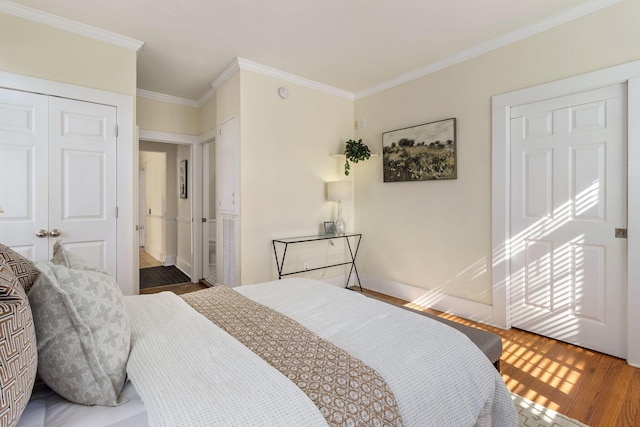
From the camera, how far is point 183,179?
512cm

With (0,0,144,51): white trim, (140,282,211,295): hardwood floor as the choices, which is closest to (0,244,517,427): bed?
(0,0,144,51): white trim

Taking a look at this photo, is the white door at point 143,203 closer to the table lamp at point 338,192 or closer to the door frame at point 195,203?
the door frame at point 195,203

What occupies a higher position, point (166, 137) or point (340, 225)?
point (166, 137)

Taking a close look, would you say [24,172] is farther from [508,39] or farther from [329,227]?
→ [508,39]

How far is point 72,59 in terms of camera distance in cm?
259

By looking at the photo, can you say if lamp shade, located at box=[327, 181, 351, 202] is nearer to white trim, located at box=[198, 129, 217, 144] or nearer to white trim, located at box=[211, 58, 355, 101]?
white trim, located at box=[211, 58, 355, 101]

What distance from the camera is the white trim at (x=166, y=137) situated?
401 centimetres

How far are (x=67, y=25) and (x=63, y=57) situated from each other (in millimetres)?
260

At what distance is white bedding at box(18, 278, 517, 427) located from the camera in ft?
2.66

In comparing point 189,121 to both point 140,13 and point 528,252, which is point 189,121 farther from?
point 528,252

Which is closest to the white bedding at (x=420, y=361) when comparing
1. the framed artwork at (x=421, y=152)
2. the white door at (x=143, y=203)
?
the framed artwork at (x=421, y=152)

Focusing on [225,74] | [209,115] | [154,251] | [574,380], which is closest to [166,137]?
[209,115]

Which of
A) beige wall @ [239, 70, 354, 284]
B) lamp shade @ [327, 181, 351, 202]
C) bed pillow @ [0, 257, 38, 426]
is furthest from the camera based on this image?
lamp shade @ [327, 181, 351, 202]

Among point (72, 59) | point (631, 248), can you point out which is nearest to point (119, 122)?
point (72, 59)
